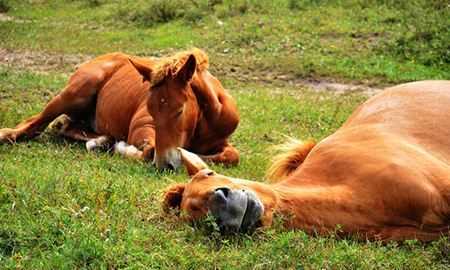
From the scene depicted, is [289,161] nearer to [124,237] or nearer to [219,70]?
[124,237]

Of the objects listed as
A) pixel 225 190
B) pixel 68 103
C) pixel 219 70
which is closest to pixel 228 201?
pixel 225 190

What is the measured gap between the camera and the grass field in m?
4.40

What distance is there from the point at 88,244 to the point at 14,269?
1.32ft

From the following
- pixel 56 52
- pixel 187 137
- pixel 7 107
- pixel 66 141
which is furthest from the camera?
pixel 56 52

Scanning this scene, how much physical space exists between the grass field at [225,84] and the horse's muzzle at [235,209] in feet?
0.26

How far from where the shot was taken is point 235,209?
14.2 feet

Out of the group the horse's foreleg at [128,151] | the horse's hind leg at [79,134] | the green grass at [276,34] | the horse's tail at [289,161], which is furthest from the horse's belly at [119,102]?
the green grass at [276,34]

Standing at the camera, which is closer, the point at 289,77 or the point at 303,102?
the point at 303,102

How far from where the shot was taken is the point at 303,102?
39.4ft

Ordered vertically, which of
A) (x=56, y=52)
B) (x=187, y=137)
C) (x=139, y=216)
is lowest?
(x=56, y=52)

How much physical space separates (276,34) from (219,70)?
285 centimetres

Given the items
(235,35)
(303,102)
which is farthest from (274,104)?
(235,35)

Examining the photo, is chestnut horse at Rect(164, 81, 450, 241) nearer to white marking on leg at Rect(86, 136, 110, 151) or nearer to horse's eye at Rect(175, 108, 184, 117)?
horse's eye at Rect(175, 108, 184, 117)

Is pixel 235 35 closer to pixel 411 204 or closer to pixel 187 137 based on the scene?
pixel 187 137
